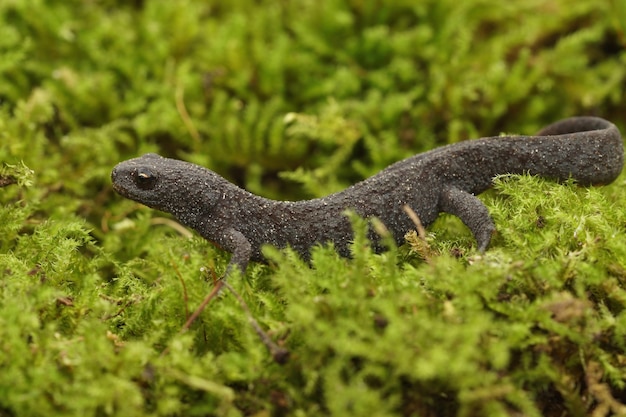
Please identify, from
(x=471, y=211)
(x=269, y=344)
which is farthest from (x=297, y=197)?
(x=269, y=344)

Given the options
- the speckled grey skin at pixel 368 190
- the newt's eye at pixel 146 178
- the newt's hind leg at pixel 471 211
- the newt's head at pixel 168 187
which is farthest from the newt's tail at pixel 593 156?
the newt's eye at pixel 146 178

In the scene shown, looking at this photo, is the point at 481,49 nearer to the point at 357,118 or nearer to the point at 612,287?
the point at 357,118

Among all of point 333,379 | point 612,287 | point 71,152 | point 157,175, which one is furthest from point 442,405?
point 71,152

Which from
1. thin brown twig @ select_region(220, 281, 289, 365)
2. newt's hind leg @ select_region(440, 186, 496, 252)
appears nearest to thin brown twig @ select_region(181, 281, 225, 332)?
thin brown twig @ select_region(220, 281, 289, 365)

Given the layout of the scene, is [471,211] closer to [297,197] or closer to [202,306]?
[202,306]

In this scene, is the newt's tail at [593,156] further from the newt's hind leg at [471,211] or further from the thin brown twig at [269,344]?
Answer: the thin brown twig at [269,344]

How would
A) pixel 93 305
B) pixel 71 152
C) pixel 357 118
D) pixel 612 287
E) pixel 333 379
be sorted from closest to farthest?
pixel 333 379 → pixel 612 287 → pixel 93 305 → pixel 71 152 → pixel 357 118

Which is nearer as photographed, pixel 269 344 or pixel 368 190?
pixel 269 344
